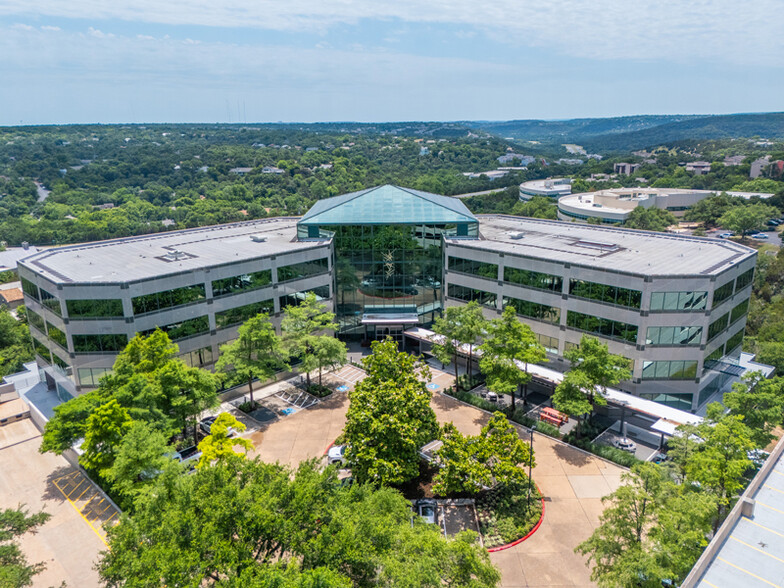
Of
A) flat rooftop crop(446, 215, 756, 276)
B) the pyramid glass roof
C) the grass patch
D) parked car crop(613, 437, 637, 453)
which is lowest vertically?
parked car crop(613, 437, 637, 453)

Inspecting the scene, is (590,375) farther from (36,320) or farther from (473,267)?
(36,320)

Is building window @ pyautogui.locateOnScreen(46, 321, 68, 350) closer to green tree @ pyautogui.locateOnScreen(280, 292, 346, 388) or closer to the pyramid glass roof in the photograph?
green tree @ pyautogui.locateOnScreen(280, 292, 346, 388)

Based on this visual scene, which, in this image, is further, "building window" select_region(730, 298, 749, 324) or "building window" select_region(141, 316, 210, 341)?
"building window" select_region(730, 298, 749, 324)

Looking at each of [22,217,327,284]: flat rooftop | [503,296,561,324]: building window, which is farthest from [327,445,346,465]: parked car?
[503,296,561,324]: building window

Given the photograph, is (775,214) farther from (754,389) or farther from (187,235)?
(187,235)

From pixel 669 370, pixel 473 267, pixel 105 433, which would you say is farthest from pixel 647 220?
pixel 105 433
